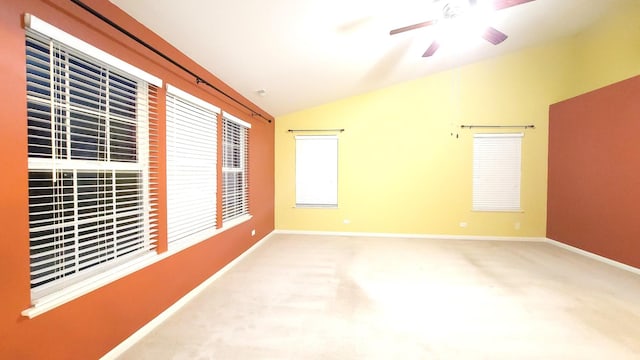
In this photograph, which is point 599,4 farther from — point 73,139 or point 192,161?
point 73,139

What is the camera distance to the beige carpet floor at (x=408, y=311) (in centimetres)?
185

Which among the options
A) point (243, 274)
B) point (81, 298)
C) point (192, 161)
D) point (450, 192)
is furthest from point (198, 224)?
point (450, 192)

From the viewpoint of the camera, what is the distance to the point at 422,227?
16.7 ft

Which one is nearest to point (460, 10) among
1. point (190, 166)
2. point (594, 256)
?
point (190, 166)

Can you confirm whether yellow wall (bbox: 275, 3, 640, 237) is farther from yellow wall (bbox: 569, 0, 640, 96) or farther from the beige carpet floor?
the beige carpet floor

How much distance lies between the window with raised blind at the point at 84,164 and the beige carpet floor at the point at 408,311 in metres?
0.81

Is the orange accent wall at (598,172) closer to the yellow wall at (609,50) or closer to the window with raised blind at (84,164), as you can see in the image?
the yellow wall at (609,50)

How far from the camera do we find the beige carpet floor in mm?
1850

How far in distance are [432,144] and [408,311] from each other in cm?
360

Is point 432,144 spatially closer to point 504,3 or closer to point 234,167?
point 504,3

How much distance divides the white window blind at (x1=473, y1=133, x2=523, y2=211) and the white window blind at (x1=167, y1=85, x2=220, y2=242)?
4771 millimetres

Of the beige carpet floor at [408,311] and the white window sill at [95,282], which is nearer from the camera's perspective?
the white window sill at [95,282]

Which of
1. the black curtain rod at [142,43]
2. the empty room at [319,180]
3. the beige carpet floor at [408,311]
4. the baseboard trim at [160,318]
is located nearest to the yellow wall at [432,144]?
the empty room at [319,180]

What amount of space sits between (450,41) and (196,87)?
3597mm
